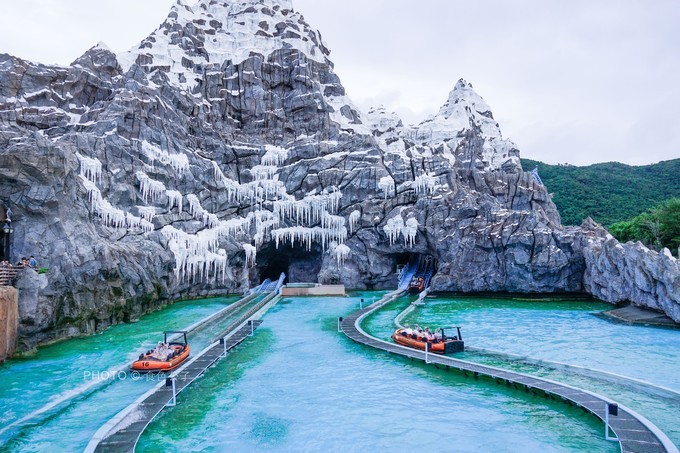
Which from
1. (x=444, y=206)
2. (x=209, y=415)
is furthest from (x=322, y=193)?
(x=209, y=415)

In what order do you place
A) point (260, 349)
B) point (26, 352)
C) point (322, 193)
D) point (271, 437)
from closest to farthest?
point (271, 437), point (26, 352), point (260, 349), point (322, 193)

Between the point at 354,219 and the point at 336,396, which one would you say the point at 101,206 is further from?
the point at 336,396

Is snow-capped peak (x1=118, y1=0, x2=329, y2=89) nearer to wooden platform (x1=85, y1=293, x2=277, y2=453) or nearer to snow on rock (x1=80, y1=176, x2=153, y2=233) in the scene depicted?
snow on rock (x1=80, y1=176, x2=153, y2=233)

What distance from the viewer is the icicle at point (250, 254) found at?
42.8 m

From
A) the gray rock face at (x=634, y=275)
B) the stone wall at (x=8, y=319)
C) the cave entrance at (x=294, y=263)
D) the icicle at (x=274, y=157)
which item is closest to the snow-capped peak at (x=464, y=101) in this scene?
the icicle at (x=274, y=157)

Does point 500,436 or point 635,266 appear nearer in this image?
point 500,436

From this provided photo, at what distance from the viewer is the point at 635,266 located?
98.3ft

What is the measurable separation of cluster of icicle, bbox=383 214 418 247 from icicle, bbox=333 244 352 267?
421cm

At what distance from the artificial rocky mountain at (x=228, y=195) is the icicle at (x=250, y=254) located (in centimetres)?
19

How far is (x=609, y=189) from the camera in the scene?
8831 cm

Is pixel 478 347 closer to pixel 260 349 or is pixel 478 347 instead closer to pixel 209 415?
pixel 260 349

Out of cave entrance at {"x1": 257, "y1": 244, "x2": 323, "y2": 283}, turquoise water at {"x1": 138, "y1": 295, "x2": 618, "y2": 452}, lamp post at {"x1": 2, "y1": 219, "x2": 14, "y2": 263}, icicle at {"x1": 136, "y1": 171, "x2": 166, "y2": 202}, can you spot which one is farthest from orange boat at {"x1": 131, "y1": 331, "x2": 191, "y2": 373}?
cave entrance at {"x1": 257, "y1": 244, "x2": 323, "y2": 283}

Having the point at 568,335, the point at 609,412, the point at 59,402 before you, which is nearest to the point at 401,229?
the point at 568,335

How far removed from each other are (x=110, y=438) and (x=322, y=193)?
36.2 metres
